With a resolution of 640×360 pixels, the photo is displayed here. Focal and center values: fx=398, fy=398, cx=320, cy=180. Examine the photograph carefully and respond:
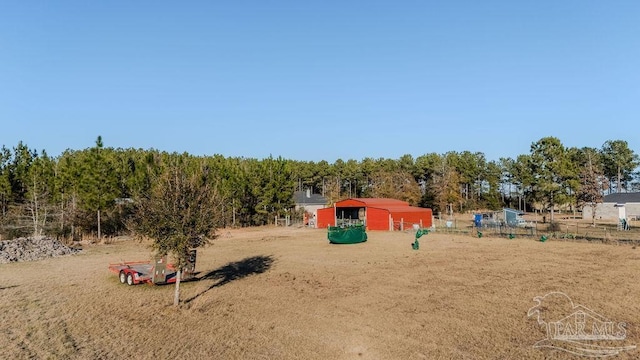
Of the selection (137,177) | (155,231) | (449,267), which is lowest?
(449,267)

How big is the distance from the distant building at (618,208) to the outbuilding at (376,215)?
121 ft

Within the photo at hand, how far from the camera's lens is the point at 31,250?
31391mm

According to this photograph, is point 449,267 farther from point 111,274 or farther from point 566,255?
point 111,274

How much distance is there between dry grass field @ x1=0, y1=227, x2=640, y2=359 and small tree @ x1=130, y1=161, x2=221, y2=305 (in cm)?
256

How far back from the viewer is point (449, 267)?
24141 millimetres


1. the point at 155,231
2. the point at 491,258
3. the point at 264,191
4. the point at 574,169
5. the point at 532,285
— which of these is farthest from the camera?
the point at 264,191

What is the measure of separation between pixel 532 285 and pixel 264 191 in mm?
44604

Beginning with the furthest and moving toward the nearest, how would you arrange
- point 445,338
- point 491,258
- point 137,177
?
point 137,177, point 491,258, point 445,338

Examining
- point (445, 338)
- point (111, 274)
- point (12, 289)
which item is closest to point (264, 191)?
point (111, 274)

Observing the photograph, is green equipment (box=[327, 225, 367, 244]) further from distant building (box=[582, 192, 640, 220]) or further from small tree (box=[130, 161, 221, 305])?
distant building (box=[582, 192, 640, 220])

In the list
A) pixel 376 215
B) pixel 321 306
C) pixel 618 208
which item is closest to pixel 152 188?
pixel 321 306

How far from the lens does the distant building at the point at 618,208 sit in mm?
67875

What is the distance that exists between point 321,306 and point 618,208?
7348 centimetres

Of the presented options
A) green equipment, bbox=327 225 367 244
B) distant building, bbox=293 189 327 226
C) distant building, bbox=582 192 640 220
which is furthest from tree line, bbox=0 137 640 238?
green equipment, bbox=327 225 367 244
